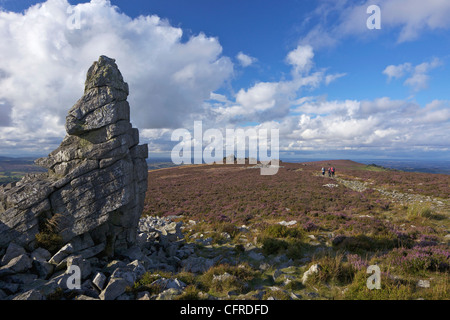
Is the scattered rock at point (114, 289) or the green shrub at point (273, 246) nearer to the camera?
the scattered rock at point (114, 289)

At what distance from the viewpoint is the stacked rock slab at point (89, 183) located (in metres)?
8.98

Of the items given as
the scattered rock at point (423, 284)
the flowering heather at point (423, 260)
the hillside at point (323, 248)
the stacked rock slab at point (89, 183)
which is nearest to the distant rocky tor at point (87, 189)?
the stacked rock slab at point (89, 183)

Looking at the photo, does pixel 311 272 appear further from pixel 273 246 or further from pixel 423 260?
pixel 423 260

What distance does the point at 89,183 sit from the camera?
9.76 m

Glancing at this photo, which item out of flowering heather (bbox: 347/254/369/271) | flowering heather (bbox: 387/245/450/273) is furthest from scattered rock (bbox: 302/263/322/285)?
flowering heather (bbox: 387/245/450/273)

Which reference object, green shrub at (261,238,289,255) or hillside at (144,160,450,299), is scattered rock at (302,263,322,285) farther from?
green shrub at (261,238,289,255)

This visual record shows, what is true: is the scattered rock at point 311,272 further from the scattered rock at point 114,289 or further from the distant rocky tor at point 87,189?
the distant rocky tor at point 87,189

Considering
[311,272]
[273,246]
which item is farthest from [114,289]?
[273,246]

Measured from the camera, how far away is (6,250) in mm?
8102

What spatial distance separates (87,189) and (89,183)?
29cm
